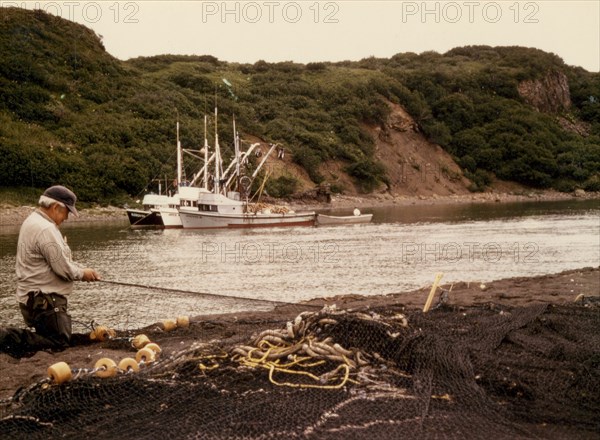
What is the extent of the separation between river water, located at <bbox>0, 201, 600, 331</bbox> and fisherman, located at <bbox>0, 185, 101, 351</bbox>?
1.58 meters

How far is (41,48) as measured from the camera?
5472cm

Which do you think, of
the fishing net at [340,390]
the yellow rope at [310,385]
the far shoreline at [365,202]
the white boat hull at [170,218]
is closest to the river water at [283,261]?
the white boat hull at [170,218]

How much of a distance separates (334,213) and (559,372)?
43.8 metres

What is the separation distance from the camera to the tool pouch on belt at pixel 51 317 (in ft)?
22.6

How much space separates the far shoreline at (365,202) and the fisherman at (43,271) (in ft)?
97.4

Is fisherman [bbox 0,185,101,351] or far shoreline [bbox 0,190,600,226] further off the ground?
fisherman [bbox 0,185,101,351]

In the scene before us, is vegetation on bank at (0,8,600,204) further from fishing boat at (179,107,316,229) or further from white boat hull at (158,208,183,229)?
fishing boat at (179,107,316,229)

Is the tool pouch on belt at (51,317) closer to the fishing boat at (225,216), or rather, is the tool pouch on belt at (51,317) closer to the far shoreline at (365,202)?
the fishing boat at (225,216)

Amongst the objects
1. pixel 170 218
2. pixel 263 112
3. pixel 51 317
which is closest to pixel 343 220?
pixel 170 218

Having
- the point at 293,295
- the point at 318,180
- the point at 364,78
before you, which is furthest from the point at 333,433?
the point at 364,78

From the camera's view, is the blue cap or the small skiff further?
the small skiff

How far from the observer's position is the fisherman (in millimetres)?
6789

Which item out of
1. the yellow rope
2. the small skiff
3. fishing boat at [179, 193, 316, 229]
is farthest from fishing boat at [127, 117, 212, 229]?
the yellow rope

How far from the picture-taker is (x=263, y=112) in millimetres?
68750
